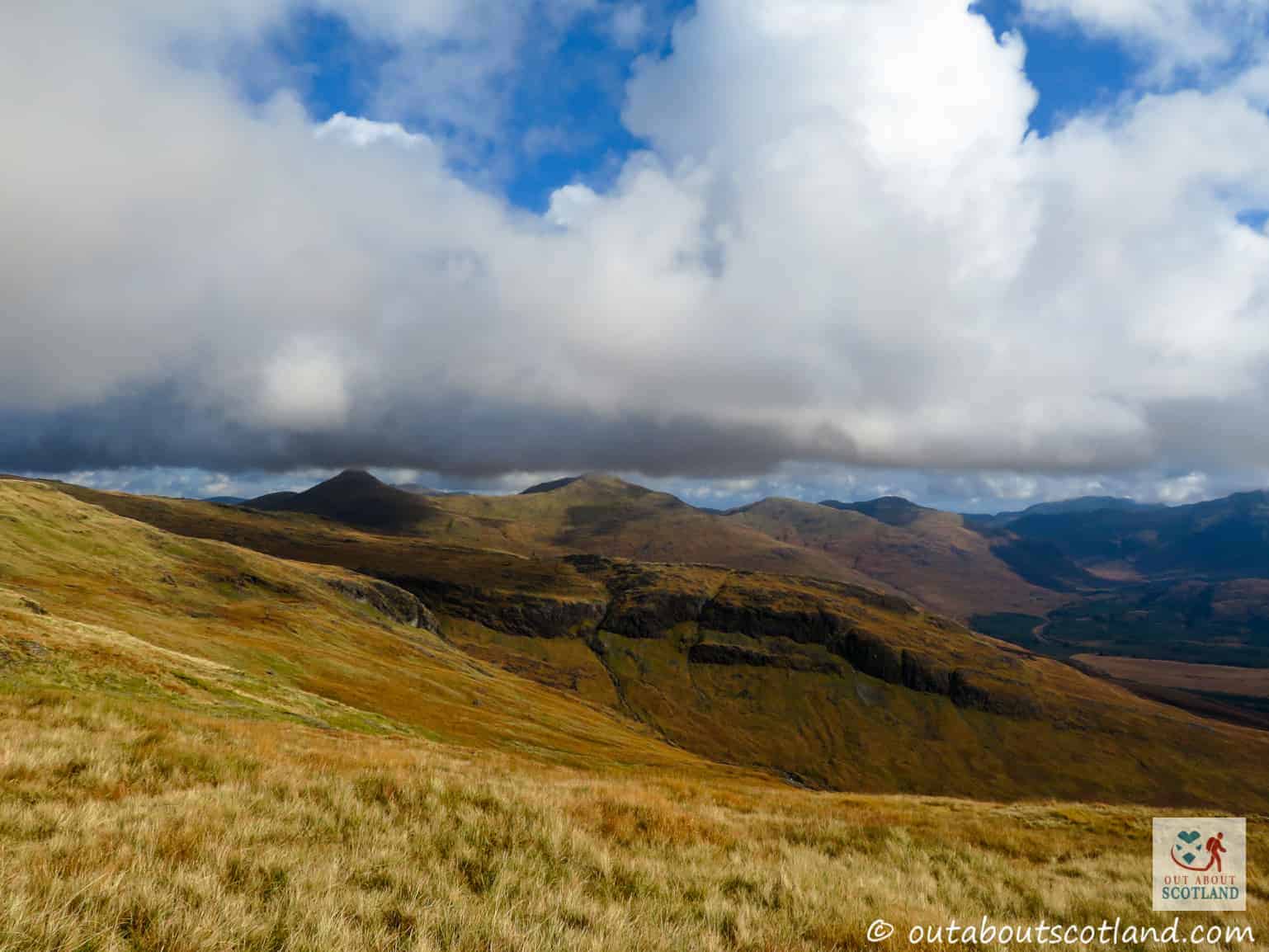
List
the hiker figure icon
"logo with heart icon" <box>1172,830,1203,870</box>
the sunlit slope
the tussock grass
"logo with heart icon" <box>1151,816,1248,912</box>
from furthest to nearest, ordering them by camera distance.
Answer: the sunlit slope
"logo with heart icon" <box>1172,830,1203,870</box>
the hiker figure icon
"logo with heart icon" <box>1151,816,1248,912</box>
the tussock grass

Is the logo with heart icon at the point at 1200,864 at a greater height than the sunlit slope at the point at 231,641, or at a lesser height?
greater

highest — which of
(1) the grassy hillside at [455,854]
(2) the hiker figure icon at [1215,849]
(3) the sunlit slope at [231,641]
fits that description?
(1) the grassy hillside at [455,854]

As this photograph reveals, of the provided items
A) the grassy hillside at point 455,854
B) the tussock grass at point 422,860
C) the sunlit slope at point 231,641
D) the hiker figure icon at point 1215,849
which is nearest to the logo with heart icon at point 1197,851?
the hiker figure icon at point 1215,849

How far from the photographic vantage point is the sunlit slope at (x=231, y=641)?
31.8m

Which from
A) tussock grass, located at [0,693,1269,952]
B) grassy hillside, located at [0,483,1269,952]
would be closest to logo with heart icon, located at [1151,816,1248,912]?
grassy hillside, located at [0,483,1269,952]

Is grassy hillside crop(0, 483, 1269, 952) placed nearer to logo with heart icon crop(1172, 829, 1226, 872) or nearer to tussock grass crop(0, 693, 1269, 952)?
tussock grass crop(0, 693, 1269, 952)

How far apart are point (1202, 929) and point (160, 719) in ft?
62.4

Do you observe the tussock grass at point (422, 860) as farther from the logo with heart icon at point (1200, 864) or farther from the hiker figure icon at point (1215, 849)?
the hiker figure icon at point (1215, 849)

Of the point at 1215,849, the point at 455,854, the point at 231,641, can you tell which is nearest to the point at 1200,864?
the point at 1215,849

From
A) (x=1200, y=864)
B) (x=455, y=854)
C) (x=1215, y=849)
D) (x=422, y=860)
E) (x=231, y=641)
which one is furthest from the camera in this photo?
(x=231, y=641)

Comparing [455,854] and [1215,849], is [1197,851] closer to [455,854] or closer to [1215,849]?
[1215,849]

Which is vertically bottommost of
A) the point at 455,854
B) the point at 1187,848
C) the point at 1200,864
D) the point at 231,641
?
the point at 231,641

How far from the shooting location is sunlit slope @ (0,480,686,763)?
3181 cm

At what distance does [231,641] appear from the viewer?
229ft
